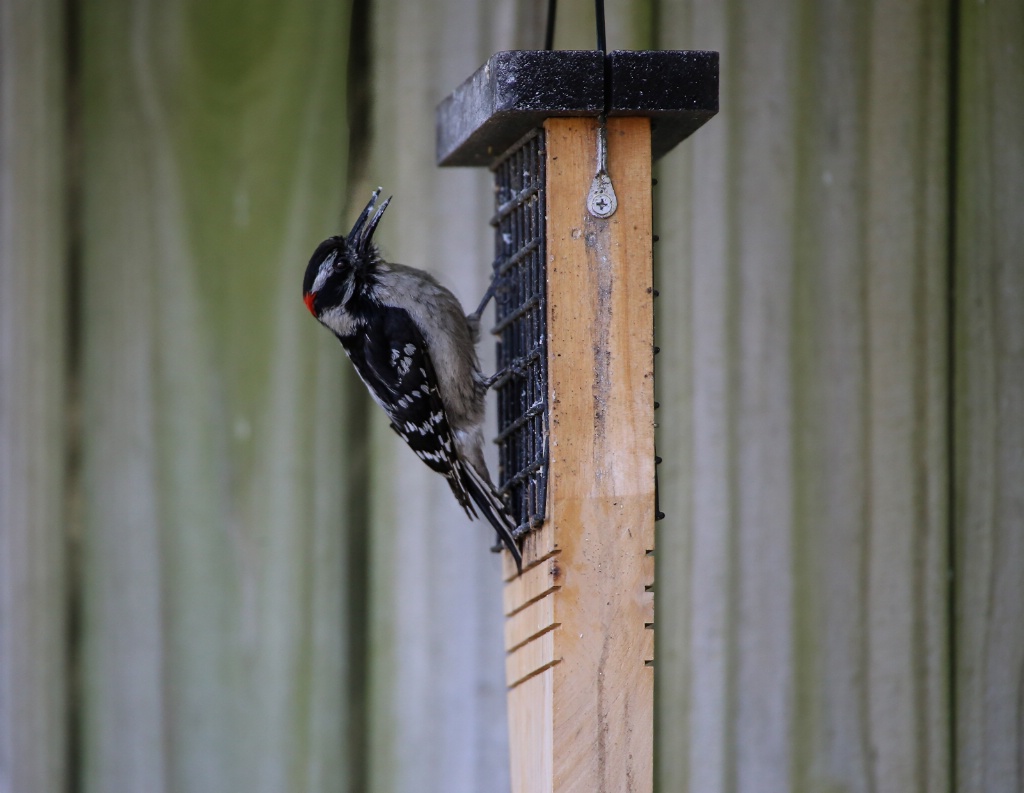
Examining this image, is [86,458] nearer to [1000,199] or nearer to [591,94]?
[591,94]

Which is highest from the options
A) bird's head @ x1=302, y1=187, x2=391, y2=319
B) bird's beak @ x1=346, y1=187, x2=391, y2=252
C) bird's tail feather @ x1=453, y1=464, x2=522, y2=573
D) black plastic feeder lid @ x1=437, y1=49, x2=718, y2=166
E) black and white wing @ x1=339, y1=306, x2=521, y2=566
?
black plastic feeder lid @ x1=437, y1=49, x2=718, y2=166

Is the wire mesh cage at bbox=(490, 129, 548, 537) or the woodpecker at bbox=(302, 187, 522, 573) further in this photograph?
the woodpecker at bbox=(302, 187, 522, 573)

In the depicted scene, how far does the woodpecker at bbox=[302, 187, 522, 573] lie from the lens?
2.10 m

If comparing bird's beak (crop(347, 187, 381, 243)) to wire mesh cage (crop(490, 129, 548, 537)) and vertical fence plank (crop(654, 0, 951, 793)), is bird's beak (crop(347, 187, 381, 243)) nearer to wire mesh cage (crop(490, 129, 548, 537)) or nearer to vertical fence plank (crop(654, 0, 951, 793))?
wire mesh cage (crop(490, 129, 548, 537))

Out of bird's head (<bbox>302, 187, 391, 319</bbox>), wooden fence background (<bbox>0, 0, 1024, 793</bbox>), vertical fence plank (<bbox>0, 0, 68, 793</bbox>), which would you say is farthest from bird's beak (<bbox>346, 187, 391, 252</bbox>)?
vertical fence plank (<bbox>0, 0, 68, 793</bbox>)

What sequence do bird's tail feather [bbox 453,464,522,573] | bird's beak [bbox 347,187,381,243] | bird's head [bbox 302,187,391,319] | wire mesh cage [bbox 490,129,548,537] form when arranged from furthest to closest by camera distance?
1. bird's head [bbox 302,187,391,319]
2. bird's beak [bbox 347,187,381,243]
3. bird's tail feather [bbox 453,464,522,573]
4. wire mesh cage [bbox 490,129,548,537]

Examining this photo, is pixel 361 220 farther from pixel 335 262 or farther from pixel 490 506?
pixel 490 506

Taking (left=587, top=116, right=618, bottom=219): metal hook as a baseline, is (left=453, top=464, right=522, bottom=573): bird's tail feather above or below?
below

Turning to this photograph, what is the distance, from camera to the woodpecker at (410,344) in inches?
82.6

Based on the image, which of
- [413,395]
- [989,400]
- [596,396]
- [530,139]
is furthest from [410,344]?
[989,400]

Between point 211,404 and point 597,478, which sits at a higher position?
point 211,404

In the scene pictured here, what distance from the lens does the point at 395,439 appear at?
7.43ft

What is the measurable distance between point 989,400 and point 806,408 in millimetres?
359

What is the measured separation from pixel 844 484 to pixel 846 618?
0.26m
